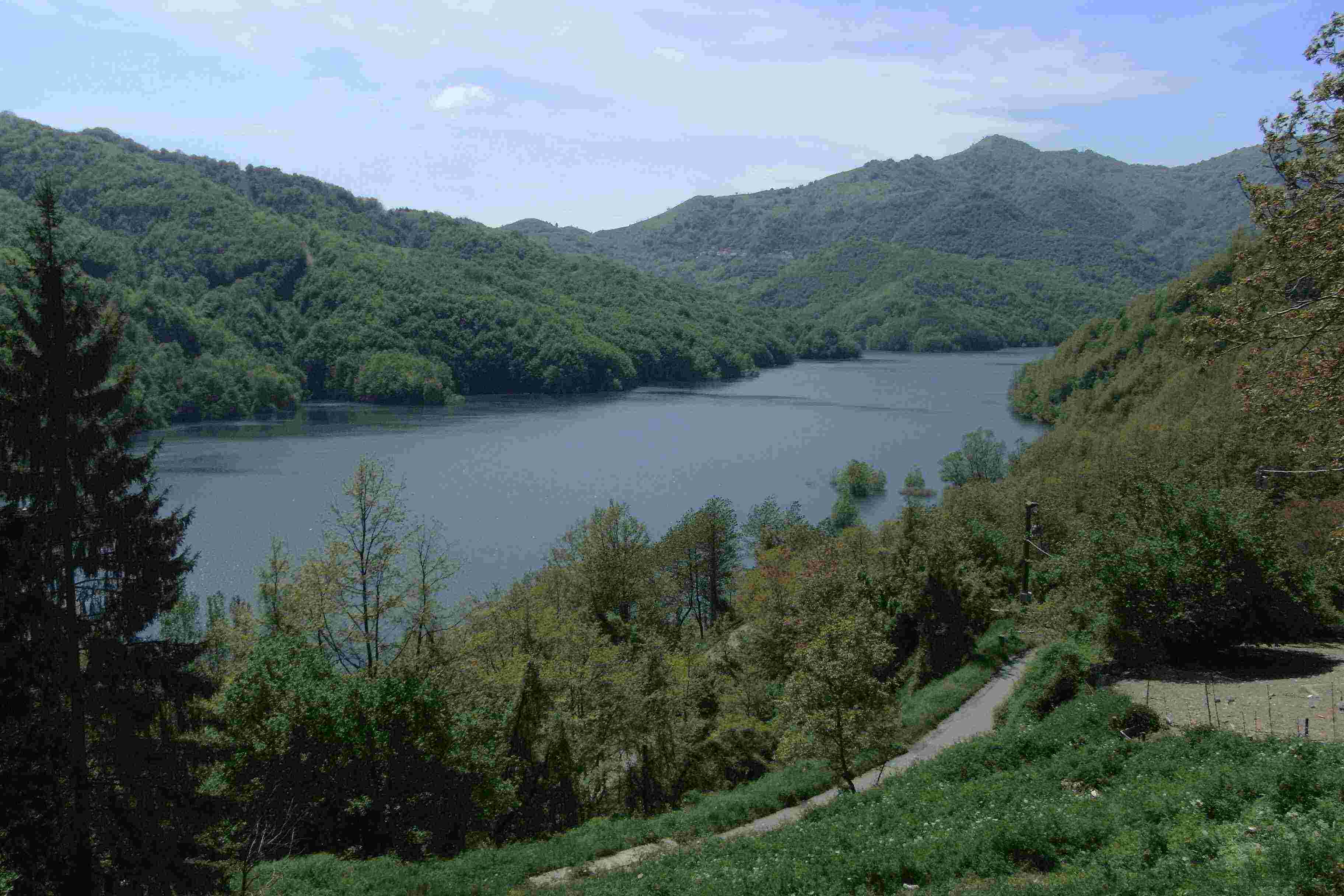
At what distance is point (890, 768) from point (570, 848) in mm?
8225

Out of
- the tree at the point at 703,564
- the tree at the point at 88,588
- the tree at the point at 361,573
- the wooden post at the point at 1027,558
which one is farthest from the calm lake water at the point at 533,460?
the wooden post at the point at 1027,558

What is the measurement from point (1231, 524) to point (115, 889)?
2107cm

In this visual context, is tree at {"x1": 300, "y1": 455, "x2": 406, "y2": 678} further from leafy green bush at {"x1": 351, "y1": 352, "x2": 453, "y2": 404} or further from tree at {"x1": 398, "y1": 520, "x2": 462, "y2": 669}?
leafy green bush at {"x1": 351, "y1": 352, "x2": 453, "y2": 404}

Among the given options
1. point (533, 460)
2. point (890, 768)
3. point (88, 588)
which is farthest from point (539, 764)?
point (533, 460)

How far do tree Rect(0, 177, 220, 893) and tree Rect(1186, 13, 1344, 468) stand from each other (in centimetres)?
1418

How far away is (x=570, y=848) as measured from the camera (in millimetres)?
16016

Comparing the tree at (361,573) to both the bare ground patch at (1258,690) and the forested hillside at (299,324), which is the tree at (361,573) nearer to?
the bare ground patch at (1258,690)

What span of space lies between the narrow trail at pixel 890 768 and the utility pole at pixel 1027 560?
3249 mm

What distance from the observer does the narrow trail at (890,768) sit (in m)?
15.1

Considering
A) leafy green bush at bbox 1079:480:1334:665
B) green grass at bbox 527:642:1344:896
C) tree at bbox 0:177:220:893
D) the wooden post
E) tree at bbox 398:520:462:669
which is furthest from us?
the wooden post

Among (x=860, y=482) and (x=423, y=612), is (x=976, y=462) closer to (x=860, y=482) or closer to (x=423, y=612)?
(x=860, y=482)

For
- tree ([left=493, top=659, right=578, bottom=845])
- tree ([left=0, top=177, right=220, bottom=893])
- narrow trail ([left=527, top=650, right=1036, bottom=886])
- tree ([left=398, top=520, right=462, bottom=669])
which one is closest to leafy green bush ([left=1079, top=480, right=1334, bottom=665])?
narrow trail ([left=527, top=650, right=1036, bottom=886])

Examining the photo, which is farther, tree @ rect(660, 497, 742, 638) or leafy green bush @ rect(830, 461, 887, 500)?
leafy green bush @ rect(830, 461, 887, 500)

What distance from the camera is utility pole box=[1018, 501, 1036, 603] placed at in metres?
28.9
